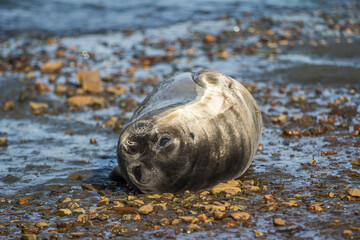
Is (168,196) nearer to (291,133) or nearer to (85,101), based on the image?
(291,133)

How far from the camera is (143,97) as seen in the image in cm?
871

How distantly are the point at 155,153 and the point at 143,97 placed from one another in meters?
4.63

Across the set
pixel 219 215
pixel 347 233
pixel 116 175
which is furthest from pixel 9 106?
pixel 347 233

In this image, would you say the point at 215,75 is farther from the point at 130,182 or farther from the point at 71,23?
the point at 71,23

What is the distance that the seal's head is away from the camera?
163 inches

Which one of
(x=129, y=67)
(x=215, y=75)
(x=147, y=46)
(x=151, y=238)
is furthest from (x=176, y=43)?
(x=151, y=238)

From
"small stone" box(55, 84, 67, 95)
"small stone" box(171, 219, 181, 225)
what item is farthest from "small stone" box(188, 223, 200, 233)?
"small stone" box(55, 84, 67, 95)

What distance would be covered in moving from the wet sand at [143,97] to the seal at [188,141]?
0.19 meters

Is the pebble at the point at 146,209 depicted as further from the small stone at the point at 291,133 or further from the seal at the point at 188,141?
the small stone at the point at 291,133

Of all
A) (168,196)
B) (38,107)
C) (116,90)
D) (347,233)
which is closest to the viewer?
(347,233)

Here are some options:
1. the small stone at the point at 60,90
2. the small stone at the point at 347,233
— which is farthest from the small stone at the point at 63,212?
the small stone at the point at 60,90

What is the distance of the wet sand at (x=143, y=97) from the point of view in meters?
4.02

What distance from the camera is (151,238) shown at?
376 cm

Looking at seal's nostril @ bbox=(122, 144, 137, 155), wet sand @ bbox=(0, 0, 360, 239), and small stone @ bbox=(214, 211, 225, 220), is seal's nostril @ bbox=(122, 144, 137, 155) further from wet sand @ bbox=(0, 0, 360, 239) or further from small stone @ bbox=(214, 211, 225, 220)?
small stone @ bbox=(214, 211, 225, 220)
